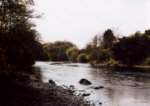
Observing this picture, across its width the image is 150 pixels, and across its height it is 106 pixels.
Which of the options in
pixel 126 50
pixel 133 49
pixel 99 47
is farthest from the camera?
pixel 99 47

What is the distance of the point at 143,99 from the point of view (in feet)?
52.3

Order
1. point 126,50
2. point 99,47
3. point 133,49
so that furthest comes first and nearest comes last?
point 99,47
point 126,50
point 133,49

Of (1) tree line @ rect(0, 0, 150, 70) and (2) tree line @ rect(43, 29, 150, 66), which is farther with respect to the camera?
(2) tree line @ rect(43, 29, 150, 66)

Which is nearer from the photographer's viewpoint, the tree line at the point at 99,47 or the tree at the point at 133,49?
the tree line at the point at 99,47

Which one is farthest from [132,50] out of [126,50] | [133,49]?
[126,50]

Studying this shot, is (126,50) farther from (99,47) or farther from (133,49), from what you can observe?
(99,47)

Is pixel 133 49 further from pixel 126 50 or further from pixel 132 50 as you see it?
pixel 126 50

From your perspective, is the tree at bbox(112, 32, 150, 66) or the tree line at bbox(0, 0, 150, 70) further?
the tree at bbox(112, 32, 150, 66)

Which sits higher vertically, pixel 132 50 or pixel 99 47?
pixel 99 47

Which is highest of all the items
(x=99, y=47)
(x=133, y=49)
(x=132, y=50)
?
(x=99, y=47)

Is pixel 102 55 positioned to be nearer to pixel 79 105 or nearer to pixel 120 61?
pixel 120 61

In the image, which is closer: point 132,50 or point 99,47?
point 132,50

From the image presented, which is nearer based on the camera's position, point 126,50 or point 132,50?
point 132,50

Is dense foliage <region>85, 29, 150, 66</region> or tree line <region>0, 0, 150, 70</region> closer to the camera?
tree line <region>0, 0, 150, 70</region>
